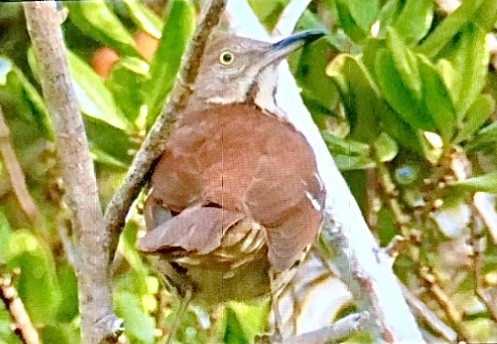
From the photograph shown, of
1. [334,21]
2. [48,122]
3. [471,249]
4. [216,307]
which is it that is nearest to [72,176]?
[48,122]

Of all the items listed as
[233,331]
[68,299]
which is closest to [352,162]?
[233,331]

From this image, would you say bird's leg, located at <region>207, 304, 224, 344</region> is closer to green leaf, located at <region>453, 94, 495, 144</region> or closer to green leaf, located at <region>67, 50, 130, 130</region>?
green leaf, located at <region>67, 50, 130, 130</region>

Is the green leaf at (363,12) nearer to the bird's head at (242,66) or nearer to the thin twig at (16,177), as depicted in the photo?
the bird's head at (242,66)

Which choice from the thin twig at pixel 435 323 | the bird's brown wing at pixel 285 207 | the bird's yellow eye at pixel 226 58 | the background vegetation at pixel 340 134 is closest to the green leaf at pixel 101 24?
the background vegetation at pixel 340 134

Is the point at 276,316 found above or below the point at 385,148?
below

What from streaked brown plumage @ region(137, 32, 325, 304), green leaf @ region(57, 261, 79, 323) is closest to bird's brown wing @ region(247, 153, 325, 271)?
streaked brown plumage @ region(137, 32, 325, 304)

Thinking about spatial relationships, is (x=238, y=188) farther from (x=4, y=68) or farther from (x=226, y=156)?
(x=4, y=68)
